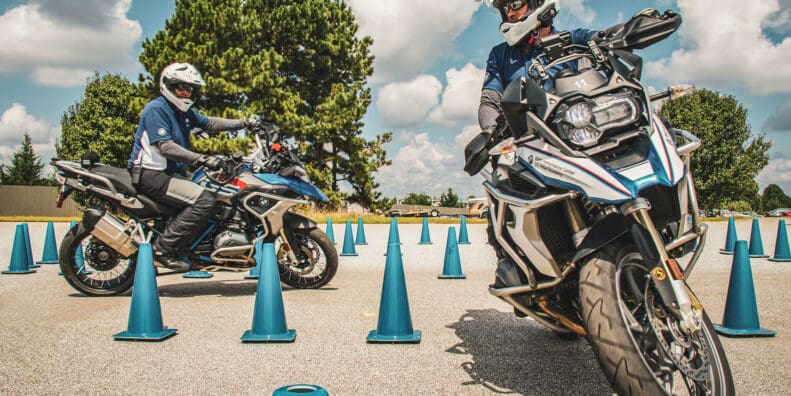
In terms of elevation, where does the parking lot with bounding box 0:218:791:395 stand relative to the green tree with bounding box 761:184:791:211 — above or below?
below

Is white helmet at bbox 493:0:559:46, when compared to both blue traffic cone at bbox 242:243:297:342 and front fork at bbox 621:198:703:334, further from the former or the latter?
blue traffic cone at bbox 242:243:297:342

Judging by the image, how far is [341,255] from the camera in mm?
11203

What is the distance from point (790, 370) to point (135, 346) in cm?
420

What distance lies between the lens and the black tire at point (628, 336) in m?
2.22

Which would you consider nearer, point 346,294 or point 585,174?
point 585,174

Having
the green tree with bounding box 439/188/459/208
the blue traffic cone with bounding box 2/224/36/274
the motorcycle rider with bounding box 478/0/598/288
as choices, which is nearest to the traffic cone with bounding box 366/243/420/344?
the motorcycle rider with bounding box 478/0/598/288

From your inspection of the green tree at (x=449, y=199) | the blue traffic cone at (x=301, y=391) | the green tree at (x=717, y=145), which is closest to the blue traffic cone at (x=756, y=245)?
the blue traffic cone at (x=301, y=391)

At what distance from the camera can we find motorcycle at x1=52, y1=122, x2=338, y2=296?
6223mm

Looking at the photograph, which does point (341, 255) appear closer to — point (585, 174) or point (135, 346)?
point (135, 346)

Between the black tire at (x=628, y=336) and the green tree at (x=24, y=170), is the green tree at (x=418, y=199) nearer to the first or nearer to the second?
the green tree at (x=24, y=170)

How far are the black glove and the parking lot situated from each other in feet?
4.60

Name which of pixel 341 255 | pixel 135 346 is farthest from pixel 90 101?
pixel 135 346

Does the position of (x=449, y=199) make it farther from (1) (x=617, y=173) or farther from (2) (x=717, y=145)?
(1) (x=617, y=173)

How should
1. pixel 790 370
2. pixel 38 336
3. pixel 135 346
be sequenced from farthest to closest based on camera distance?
pixel 38 336 → pixel 135 346 → pixel 790 370
